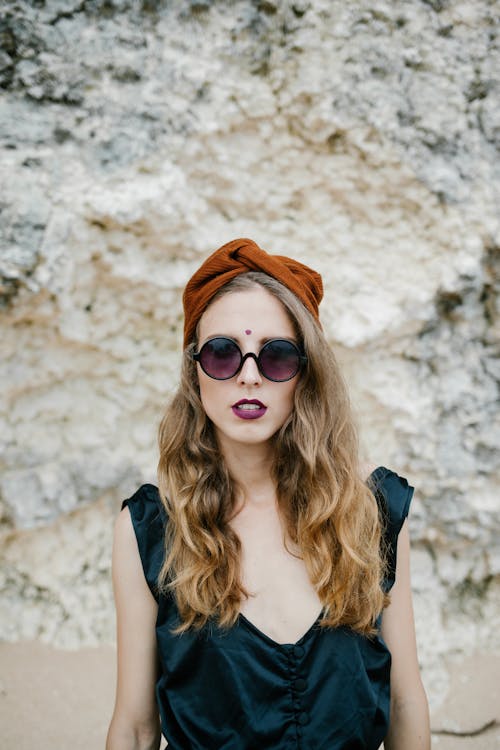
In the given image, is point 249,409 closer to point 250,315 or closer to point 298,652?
point 250,315

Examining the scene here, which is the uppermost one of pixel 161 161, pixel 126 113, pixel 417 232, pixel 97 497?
pixel 126 113

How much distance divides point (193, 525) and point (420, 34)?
2.29 meters

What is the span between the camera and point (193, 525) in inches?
66.7

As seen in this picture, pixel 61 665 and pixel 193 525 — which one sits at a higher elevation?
pixel 193 525

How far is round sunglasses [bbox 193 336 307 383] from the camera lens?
1570 millimetres

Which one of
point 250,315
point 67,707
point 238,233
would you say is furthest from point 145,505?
point 238,233

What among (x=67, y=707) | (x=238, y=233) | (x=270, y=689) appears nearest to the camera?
(x=270, y=689)

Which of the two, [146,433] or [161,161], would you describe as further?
[146,433]

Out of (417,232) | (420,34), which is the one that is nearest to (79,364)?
(417,232)

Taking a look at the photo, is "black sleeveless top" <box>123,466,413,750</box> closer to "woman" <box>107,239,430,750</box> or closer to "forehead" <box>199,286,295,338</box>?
"woman" <box>107,239,430,750</box>

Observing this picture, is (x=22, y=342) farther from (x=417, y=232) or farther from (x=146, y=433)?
(x=417, y=232)

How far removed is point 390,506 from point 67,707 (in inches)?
65.7

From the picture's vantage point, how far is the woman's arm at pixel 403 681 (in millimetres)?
1688

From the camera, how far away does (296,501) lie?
5.82 ft
